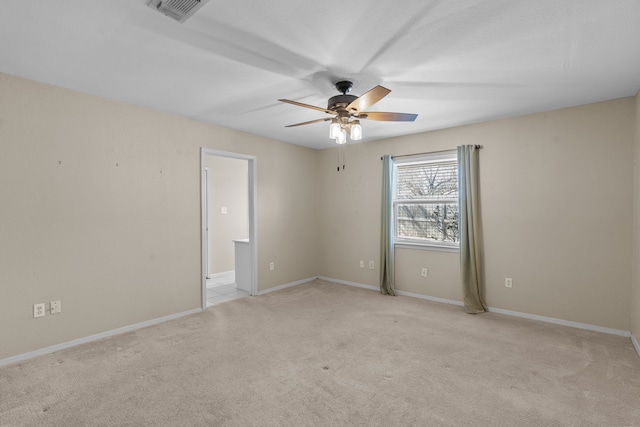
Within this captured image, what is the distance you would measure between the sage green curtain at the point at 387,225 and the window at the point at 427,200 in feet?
0.51

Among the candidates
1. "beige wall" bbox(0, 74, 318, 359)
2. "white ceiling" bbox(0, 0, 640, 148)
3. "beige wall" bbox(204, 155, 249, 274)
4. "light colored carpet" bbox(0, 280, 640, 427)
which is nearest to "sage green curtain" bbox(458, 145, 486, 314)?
"light colored carpet" bbox(0, 280, 640, 427)

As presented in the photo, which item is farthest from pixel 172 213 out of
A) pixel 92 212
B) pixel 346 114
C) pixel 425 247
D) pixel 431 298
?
pixel 431 298

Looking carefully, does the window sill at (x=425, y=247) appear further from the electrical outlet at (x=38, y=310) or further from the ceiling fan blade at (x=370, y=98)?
the electrical outlet at (x=38, y=310)

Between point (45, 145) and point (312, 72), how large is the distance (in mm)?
2481

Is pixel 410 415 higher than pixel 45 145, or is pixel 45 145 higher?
pixel 45 145

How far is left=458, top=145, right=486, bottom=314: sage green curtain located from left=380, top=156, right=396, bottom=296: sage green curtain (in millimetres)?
1022

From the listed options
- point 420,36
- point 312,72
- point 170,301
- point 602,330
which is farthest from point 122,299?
point 602,330

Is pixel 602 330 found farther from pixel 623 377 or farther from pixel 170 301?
pixel 170 301

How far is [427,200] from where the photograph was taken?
4570 mm

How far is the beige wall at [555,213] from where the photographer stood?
322 centimetres

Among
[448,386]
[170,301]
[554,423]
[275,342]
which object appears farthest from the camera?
[170,301]

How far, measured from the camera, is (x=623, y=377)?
7.93ft

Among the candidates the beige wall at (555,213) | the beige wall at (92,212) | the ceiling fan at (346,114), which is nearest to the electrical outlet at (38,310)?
the beige wall at (92,212)

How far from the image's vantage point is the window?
4.41 meters
